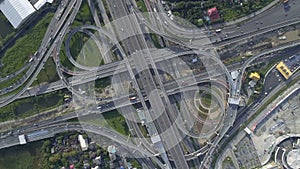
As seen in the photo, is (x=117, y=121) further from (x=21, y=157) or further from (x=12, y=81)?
(x=12, y=81)

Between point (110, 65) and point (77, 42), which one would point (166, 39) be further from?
point (77, 42)

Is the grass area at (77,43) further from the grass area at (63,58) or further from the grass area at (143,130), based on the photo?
the grass area at (143,130)

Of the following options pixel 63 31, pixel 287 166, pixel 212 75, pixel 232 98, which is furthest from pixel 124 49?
pixel 287 166

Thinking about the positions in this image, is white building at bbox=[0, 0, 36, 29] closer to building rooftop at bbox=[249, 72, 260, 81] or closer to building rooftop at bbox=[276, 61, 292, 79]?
building rooftop at bbox=[249, 72, 260, 81]

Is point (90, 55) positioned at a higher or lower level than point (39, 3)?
lower

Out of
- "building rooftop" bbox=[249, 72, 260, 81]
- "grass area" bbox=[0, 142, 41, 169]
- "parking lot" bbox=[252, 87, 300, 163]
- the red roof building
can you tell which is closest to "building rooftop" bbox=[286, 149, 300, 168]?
"parking lot" bbox=[252, 87, 300, 163]

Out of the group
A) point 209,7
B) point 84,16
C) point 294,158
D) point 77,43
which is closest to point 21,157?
point 77,43
